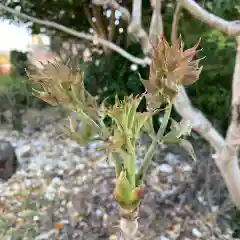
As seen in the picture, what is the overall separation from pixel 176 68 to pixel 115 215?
1.21 metres

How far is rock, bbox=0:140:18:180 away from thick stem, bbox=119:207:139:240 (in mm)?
1487

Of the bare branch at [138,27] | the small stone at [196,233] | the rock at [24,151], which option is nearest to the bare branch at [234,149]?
the small stone at [196,233]

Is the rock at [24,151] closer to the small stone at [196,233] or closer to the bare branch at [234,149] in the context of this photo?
the small stone at [196,233]

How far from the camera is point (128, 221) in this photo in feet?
2.36

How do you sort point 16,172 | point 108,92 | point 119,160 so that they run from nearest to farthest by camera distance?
point 119,160 < point 16,172 < point 108,92

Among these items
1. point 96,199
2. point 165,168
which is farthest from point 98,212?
point 165,168

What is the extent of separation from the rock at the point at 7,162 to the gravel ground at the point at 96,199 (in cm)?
4

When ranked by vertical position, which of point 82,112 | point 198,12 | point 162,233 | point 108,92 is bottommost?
point 162,233

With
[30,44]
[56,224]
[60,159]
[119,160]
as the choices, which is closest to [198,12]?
[119,160]

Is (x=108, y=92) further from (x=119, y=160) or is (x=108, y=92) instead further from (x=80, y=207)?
(x=119, y=160)

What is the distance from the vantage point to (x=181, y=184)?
6.32ft

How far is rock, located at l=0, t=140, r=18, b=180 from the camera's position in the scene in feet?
6.88

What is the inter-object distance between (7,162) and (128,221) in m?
1.54

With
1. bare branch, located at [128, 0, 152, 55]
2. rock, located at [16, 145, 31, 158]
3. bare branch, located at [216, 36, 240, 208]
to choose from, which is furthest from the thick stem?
rock, located at [16, 145, 31, 158]
